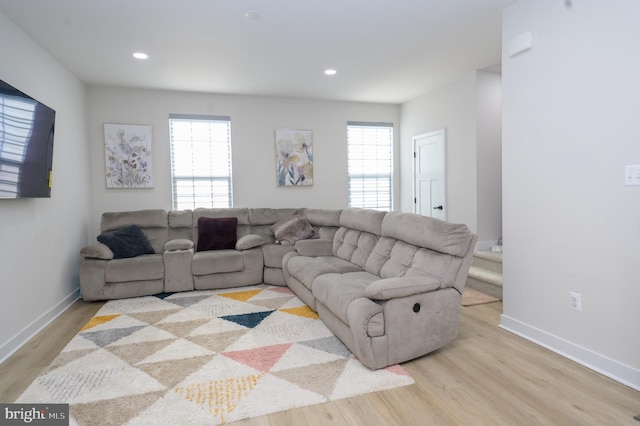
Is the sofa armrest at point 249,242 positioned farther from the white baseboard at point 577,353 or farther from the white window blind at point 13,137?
the white baseboard at point 577,353

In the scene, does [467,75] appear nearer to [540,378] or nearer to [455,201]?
[455,201]

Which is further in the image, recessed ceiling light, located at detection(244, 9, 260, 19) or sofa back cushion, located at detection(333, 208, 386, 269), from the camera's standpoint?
sofa back cushion, located at detection(333, 208, 386, 269)

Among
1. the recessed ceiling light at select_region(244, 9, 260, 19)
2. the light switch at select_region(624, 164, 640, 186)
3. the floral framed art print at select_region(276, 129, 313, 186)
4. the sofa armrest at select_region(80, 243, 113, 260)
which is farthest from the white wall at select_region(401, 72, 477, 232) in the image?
the sofa armrest at select_region(80, 243, 113, 260)

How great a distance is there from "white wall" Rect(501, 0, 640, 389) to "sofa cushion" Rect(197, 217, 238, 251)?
10.7 feet

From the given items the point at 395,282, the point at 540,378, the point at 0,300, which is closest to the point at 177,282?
the point at 0,300

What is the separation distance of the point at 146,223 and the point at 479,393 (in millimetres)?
4205

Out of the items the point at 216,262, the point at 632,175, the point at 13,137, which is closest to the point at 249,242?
the point at 216,262

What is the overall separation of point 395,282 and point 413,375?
0.58 m

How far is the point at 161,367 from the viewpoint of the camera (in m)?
2.44

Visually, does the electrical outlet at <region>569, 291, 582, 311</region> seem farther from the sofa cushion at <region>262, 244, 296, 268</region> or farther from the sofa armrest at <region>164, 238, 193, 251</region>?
the sofa armrest at <region>164, 238, 193, 251</region>

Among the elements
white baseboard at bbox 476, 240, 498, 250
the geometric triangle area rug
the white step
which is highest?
white baseboard at bbox 476, 240, 498, 250

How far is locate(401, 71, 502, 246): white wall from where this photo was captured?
15.0 feet

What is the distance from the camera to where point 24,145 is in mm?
2820

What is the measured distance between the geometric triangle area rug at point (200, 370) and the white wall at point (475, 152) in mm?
2618
